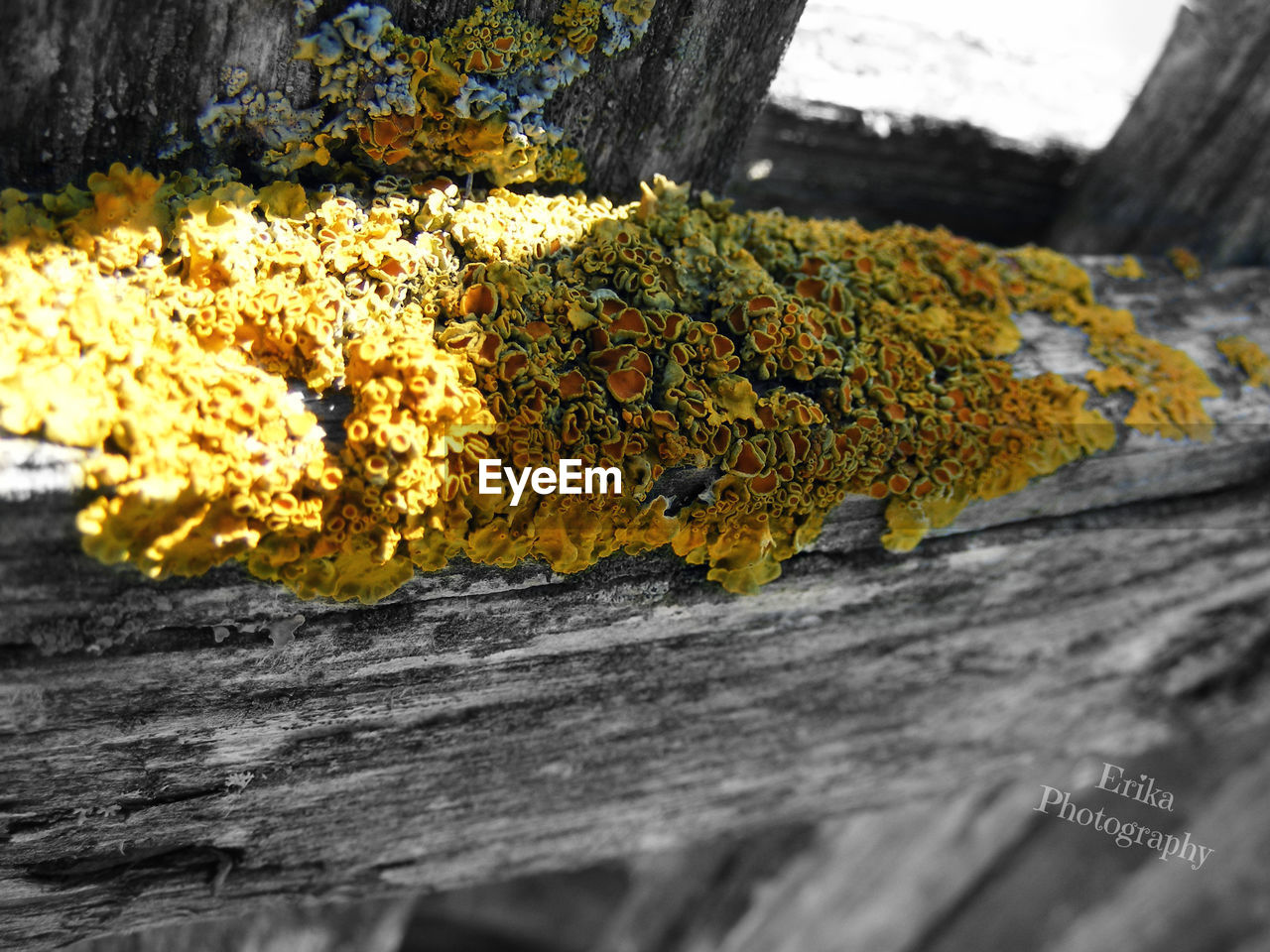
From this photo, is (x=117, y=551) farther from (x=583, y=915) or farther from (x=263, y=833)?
(x=583, y=915)

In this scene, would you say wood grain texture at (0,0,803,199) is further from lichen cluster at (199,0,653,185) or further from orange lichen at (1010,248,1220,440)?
orange lichen at (1010,248,1220,440)

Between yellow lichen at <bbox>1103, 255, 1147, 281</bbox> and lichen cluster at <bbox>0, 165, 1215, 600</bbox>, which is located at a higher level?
yellow lichen at <bbox>1103, 255, 1147, 281</bbox>

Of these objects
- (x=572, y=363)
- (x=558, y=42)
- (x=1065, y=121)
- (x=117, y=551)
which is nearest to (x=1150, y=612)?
(x=1065, y=121)

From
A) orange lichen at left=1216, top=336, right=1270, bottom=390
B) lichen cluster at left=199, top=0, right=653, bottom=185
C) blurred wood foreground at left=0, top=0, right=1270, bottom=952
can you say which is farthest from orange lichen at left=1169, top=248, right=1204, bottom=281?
lichen cluster at left=199, top=0, right=653, bottom=185

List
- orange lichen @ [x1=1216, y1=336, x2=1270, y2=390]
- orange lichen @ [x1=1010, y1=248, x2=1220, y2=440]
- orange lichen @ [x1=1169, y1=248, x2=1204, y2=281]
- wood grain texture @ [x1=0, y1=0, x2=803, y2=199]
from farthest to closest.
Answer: orange lichen @ [x1=1169, y1=248, x2=1204, y2=281]
orange lichen @ [x1=1216, y1=336, x2=1270, y2=390]
orange lichen @ [x1=1010, y1=248, x2=1220, y2=440]
wood grain texture @ [x1=0, y1=0, x2=803, y2=199]

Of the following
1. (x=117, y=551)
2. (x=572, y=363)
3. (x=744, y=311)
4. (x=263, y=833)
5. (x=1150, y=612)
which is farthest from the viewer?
(x=1150, y=612)
